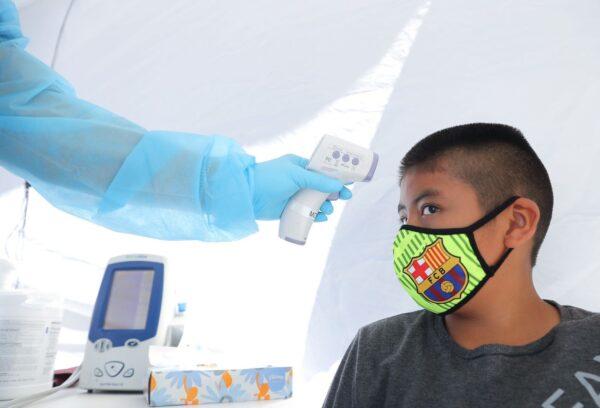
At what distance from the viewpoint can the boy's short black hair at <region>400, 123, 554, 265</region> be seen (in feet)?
3.22

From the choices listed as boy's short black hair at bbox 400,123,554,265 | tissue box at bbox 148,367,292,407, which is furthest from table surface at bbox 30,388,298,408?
boy's short black hair at bbox 400,123,554,265

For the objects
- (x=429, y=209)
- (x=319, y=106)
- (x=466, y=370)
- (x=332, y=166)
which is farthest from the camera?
(x=319, y=106)

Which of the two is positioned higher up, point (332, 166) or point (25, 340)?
point (332, 166)

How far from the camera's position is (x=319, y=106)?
1354 mm

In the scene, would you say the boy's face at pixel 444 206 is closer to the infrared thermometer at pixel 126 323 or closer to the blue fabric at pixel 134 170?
the blue fabric at pixel 134 170

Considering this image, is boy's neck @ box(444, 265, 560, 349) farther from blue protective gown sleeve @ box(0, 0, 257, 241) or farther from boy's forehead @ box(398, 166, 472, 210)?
blue protective gown sleeve @ box(0, 0, 257, 241)

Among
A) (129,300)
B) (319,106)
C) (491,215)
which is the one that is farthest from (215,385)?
(319,106)

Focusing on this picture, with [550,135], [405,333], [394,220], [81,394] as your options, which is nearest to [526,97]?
[550,135]

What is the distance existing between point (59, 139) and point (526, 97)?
1.01m

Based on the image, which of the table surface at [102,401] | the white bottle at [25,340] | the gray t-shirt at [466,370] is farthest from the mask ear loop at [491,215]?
the white bottle at [25,340]

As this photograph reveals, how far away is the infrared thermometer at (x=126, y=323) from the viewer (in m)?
1.12

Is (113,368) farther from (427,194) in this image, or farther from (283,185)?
(427,194)

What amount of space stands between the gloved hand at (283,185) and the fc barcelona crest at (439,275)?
0.29 metres

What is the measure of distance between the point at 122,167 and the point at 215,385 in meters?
0.48
